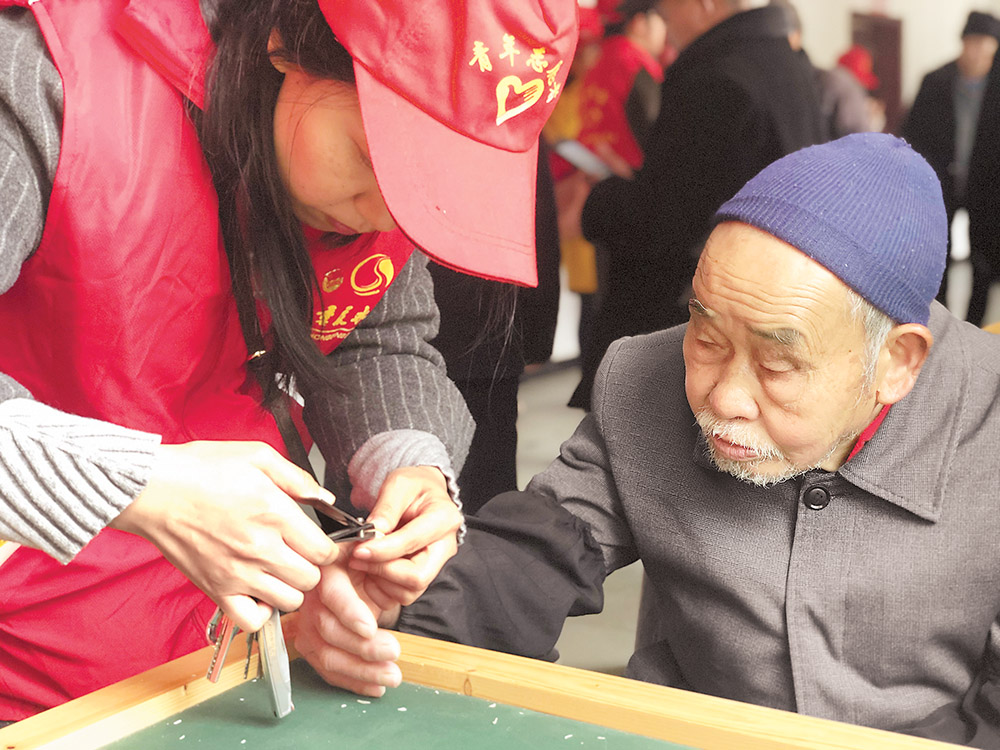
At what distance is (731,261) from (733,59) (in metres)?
1.12

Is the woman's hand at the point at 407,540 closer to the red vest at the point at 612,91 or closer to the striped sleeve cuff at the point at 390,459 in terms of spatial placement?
the striped sleeve cuff at the point at 390,459

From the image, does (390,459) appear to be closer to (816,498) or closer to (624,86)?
(816,498)

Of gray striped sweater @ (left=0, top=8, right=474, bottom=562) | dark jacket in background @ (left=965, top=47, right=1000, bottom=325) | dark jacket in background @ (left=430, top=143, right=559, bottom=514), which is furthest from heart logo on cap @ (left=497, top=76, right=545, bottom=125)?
dark jacket in background @ (left=965, top=47, right=1000, bottom=325)

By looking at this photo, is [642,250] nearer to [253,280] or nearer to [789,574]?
[789,574]

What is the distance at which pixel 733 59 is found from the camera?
2.12m

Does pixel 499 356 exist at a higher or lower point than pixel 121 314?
lower

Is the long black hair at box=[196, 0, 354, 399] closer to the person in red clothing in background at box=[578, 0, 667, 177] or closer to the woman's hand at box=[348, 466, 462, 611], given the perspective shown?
the woman's hand at box=[348, 466, 462, 611]

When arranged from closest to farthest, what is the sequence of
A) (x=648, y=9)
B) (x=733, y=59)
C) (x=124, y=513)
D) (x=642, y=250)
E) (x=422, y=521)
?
(x=124, y=513), (x=422, y=521), (x=733, y=59), (x=642, y=250), (x=648, y=9)

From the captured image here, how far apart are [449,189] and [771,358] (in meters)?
0.41

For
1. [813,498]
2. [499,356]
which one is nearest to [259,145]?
[813,498]

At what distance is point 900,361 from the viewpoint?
119 cm

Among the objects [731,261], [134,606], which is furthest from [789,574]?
[134,606]

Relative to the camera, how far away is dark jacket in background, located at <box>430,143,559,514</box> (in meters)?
1.93

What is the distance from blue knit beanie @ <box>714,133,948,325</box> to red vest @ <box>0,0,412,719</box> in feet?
1.56
